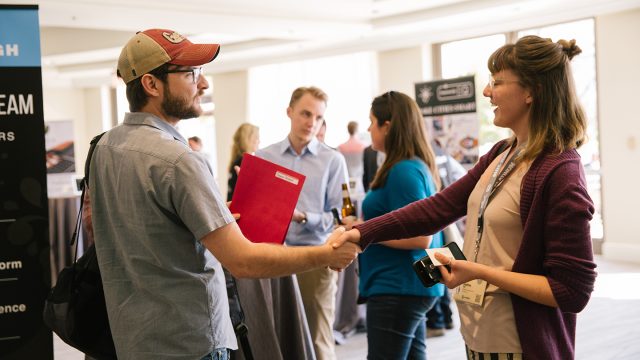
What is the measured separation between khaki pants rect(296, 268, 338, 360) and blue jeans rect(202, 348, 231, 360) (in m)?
1.78

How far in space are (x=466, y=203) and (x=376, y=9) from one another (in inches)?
305

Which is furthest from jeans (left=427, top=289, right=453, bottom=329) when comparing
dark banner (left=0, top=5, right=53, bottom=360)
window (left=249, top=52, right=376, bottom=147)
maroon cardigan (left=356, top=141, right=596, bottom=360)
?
window (left=249, top=52, right=376, bottom=147)

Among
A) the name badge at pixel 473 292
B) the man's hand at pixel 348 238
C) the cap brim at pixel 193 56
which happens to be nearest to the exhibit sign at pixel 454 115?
the man's hand at pixel 348 238

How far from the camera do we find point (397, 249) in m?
2.67

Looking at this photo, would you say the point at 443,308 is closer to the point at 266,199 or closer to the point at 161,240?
the point at 266,199

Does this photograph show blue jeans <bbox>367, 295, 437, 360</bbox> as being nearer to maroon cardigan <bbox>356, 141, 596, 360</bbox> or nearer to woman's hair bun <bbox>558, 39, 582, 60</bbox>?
maroon cardigan <bbox>356, 141, 596, 360</bbox>

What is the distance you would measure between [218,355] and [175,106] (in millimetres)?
666

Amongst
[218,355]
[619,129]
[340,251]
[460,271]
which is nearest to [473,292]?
[460,271]

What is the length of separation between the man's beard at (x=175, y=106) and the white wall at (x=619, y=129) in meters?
8.07

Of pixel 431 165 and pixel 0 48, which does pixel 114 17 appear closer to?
pixel 0 48

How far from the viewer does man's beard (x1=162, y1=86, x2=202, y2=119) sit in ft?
5.93

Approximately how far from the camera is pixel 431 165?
283 cm

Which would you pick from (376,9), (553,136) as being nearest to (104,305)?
(553,136)

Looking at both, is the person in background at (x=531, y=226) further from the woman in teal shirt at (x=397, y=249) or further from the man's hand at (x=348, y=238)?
the woman in teal shirt at (x=397, y=249)
